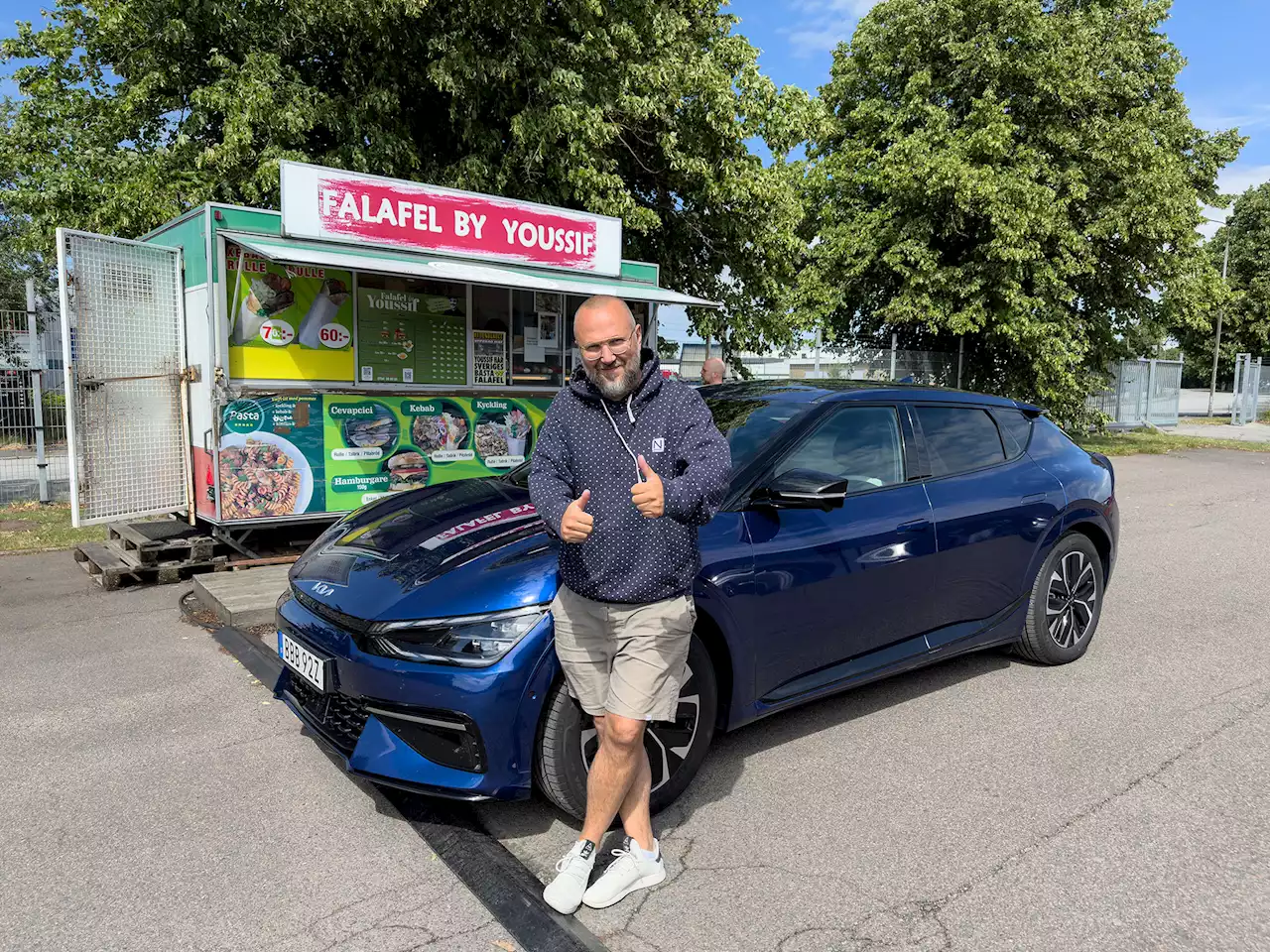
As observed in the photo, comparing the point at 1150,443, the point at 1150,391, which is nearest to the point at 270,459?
the point at 1150,443

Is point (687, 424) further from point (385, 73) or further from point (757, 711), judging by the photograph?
point (385, 73)

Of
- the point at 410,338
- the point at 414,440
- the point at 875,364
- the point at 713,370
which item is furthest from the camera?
the point at 875,364

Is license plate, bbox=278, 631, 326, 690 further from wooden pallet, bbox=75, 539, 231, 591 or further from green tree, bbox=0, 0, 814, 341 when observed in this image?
green tree, bbox=0, 0, 814, 341

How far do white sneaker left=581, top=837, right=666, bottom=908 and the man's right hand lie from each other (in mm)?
1087

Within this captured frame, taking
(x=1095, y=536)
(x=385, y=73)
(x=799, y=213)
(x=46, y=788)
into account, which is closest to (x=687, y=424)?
(x=46, y=788)

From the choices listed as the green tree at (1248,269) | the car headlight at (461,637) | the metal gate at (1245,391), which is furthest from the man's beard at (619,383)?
the green tree at (1248,269)

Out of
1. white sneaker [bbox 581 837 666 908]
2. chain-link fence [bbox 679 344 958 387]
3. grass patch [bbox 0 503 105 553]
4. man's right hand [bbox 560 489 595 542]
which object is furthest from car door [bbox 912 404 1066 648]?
chain-link fence [bbox 679 344 958 387]

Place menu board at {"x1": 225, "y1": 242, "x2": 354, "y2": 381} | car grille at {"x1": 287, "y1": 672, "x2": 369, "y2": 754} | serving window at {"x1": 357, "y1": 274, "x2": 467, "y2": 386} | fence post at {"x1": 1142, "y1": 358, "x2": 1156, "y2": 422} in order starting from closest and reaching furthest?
car grille at {"x1": 287, "y1": 672, "x2": 369, "y2": 754} < menu board at {"x1": 225, "y1": 242, "x2": 354, "y2": 381} < serving window at {"x1": 357, "y1": 274, "x2": 467, "y2": 386} < fence post at {"x1": 1142, "y1": 358, "x2": 1156, "y2": 422}

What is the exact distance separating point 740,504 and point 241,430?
15.6 feet

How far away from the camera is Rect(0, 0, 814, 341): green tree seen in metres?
10.7

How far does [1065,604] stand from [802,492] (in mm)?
2277

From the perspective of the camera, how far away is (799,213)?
44.5ft

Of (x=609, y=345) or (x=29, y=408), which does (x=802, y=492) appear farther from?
(x=29, y=408)

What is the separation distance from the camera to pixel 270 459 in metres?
6.82
